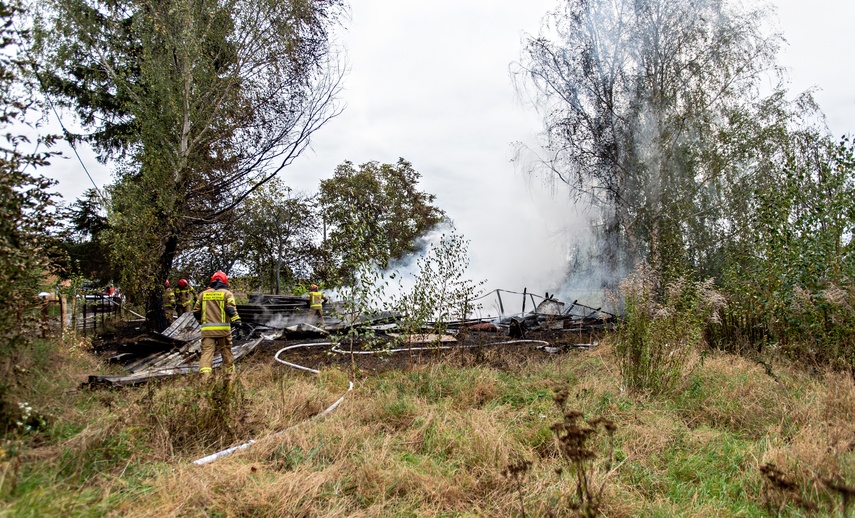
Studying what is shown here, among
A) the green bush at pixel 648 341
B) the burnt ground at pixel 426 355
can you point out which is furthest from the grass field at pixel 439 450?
the burnt ground at pixel 426 355

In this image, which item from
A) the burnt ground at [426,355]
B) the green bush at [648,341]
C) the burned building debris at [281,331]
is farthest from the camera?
the burnt ground at [426,355]

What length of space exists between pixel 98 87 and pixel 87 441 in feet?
42.0

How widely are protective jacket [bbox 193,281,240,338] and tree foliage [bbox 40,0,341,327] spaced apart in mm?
3800

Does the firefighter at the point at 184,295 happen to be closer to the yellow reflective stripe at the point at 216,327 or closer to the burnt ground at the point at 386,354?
the burnt ground at the point at 386,354

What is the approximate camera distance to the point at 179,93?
11.4m

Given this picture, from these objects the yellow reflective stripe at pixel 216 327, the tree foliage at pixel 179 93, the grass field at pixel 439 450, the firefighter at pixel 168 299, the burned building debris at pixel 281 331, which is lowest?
the grass field at pixel 439 450

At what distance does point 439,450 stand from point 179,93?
11.0 metres

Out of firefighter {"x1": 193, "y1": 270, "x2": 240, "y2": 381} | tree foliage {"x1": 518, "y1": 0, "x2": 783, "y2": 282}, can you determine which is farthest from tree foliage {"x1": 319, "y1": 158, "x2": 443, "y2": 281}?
firefighter {"x1": 193, "y1": 270, "x2": 240, "y2": 381}

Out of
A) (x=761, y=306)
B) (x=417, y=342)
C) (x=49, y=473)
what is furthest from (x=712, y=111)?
(x=49, y=473)

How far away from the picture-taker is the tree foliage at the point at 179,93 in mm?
10922

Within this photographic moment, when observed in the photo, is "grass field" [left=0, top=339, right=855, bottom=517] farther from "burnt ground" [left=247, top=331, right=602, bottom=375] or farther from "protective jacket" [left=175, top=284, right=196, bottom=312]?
"protective jacket" [left=175, top=284, right=196, bottom=312]

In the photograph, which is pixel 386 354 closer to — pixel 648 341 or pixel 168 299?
pixel 648 341

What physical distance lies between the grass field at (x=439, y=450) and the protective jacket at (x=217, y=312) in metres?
1.59

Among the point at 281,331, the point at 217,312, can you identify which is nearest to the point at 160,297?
the point at 281,331
